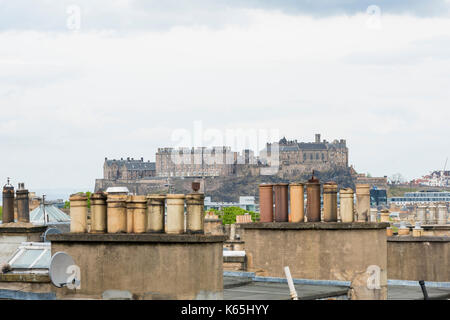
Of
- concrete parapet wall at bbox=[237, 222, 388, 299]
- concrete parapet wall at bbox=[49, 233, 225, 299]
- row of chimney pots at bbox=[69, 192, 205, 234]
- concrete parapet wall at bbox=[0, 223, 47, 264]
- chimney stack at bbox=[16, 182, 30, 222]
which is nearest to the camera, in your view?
concrete parapet wall at bbox=[49, 233, 225, 299]

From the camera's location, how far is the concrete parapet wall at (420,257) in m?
25.4

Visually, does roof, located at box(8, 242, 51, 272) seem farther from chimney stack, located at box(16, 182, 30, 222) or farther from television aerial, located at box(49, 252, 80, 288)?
chimney stack, located at box(16, 182, 30, 222)

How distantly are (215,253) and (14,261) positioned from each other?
6738mm

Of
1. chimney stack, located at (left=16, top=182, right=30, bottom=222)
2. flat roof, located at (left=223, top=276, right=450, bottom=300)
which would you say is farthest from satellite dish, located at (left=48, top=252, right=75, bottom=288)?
chimney stack, located at (left=16, top=182, right=30, bottom=222)

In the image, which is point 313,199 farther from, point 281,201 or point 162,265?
point 162,265

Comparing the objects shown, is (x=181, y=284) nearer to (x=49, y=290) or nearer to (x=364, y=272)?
(x=49, y=290)

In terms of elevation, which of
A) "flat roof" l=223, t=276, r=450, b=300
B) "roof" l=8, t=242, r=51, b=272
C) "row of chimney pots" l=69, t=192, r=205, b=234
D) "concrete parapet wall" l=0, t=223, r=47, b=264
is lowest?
"flat roof" l=223, t=276, r=450, b=300

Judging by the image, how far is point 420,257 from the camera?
2558 cm

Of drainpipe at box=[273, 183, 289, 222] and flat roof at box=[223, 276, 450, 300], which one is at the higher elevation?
drainpipe at box=[273, 183, 289, 222]

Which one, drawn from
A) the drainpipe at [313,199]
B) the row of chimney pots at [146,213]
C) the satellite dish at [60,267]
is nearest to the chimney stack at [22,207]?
the drainpipe at [313,199]

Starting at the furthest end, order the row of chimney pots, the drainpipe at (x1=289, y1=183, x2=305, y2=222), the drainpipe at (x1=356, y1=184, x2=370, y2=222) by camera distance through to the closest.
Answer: the drainpipe at (x1=356, y1=184, x2=370, y2=222) → the drainpipe at (x1=289, y1=183, x2=305, y2=222) → the row of chimney pots

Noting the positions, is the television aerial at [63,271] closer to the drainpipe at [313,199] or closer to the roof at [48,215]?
the drainpipe at [313,199]

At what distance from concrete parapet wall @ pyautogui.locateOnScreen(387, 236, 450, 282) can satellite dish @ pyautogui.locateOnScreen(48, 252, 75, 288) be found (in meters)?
13.6

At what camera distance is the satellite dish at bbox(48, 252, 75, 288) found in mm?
13516
